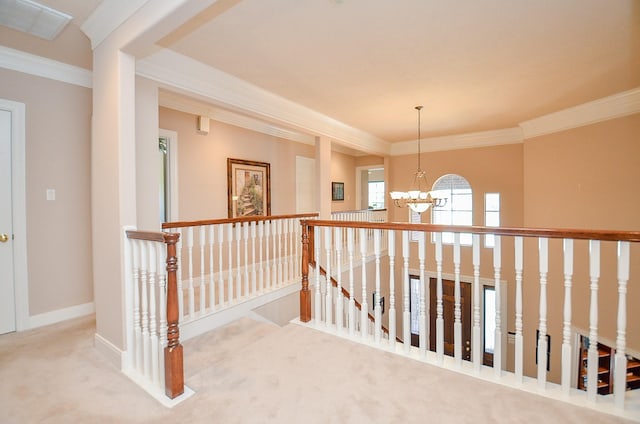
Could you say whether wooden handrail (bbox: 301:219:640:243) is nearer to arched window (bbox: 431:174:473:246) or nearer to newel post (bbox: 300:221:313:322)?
newel post (bbox: 300:221:313:322)

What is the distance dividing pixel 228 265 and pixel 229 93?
6.90 ft

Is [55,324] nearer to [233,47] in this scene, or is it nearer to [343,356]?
[343,356]

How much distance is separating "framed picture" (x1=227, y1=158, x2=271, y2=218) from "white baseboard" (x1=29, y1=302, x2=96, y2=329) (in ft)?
6.84

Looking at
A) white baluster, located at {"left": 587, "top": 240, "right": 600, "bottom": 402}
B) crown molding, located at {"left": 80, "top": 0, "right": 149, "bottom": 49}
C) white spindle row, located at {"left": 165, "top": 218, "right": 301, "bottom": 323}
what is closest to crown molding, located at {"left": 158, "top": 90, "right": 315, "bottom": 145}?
crown molding, located at {"left": 80, "top": 0, "right": 149, "bottom": 49}

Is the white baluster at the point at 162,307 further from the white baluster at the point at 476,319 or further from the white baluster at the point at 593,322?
the white baluster at the point at 593,322

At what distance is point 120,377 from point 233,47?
107 inches

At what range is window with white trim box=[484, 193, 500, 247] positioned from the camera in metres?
6.20

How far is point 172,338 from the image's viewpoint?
1861mm

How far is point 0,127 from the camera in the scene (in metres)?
2.66

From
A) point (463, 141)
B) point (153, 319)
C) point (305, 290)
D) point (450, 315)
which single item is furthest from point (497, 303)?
point (463, 141)

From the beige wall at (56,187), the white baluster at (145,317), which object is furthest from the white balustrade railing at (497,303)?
the beige wall at (56,187)

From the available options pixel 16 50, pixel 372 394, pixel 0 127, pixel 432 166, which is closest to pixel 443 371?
pixel 372 394

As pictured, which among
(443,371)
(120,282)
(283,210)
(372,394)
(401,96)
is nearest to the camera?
(372,394)

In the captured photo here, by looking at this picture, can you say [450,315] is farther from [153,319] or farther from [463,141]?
→ [153,319]
